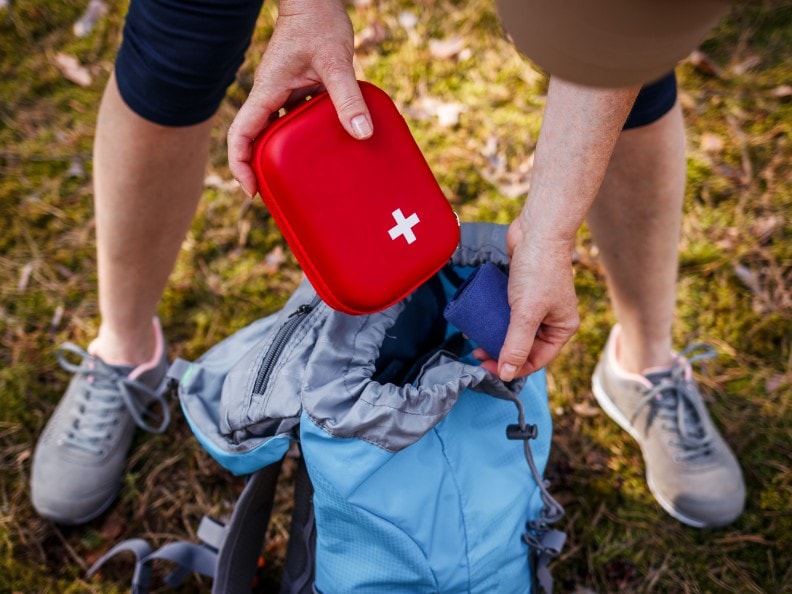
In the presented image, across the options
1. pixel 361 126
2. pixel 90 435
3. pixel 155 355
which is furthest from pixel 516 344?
pixel 90 435

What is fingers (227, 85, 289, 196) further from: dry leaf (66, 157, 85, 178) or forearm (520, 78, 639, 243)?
dry leaf (66, 157, 85, 178)

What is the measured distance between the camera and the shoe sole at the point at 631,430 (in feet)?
7.47

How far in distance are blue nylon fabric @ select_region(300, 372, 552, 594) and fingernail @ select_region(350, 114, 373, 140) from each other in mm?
593

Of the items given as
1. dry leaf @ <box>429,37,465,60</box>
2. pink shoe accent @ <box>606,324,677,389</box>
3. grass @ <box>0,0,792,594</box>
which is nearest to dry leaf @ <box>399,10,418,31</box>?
grass @ <box>0,0,792,594</box>

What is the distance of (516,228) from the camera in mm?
1577

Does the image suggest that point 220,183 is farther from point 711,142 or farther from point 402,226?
point 711,142

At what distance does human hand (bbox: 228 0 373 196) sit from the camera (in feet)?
4.37

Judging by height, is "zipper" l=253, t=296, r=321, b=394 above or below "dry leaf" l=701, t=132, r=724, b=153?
above

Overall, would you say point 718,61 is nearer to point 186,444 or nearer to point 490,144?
point 490,144

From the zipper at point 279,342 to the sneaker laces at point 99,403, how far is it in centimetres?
95

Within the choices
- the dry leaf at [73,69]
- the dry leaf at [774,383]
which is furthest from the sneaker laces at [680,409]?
the dry leaf at [73,69]

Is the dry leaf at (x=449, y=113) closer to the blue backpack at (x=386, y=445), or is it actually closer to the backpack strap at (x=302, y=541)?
the blue backpack at (x=386, y=445)

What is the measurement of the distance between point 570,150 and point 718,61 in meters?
2.29

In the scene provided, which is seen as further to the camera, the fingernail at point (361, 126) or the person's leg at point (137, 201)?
the person's leg at point (137, 201)
